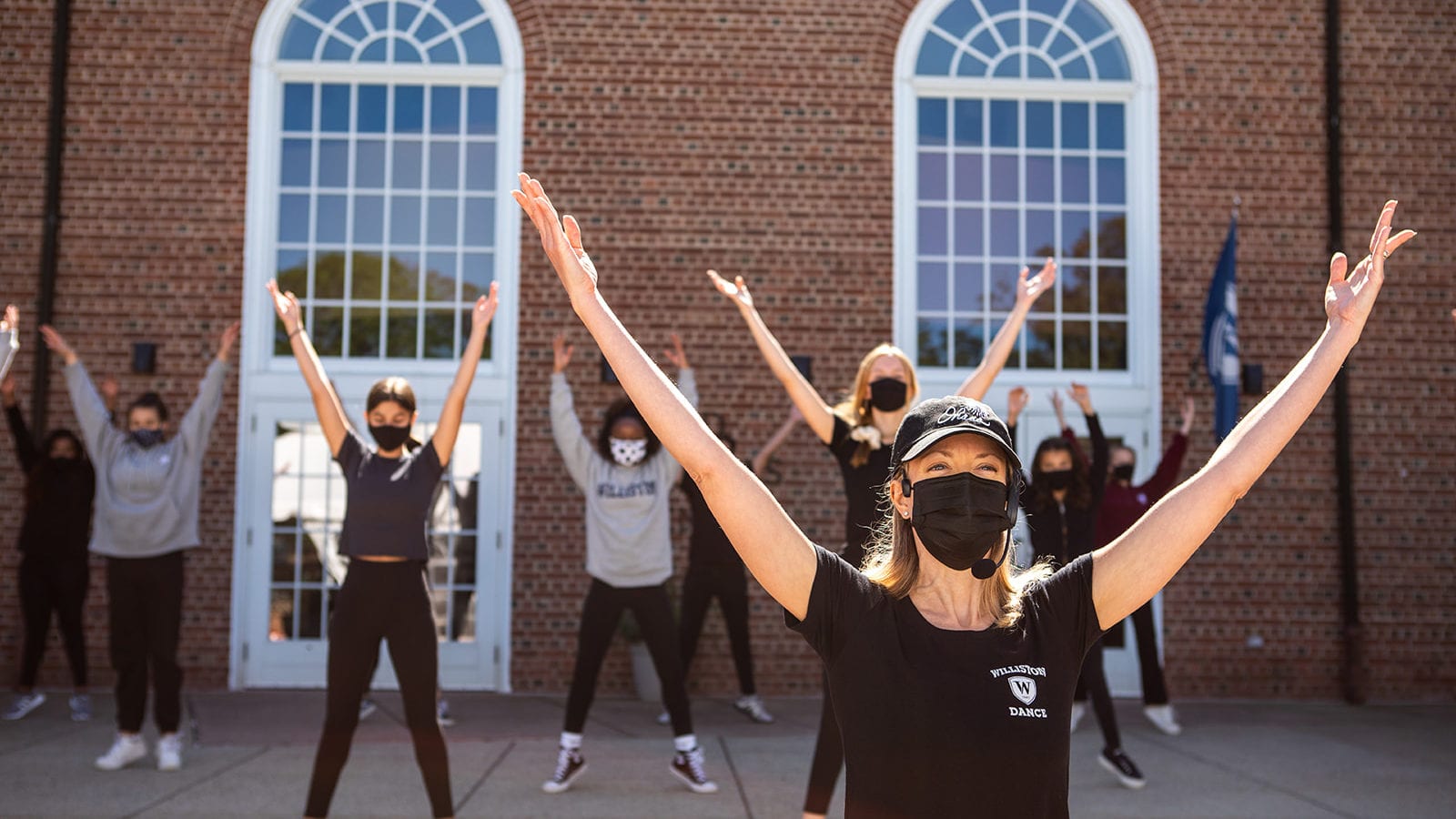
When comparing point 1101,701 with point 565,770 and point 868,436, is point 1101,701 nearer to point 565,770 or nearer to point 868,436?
point 868,436

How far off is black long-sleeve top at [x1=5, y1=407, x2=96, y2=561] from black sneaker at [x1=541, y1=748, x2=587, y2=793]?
3.94m

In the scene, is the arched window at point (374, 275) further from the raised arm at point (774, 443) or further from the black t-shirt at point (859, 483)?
the black t-shirt at point (859, 483)

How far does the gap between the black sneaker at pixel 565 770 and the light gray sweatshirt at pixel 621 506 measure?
87cm

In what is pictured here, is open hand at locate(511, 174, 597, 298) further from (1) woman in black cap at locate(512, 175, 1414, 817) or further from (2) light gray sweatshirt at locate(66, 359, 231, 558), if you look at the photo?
(2) light gray sweatshirt at locate(66, 359, 231, 558)

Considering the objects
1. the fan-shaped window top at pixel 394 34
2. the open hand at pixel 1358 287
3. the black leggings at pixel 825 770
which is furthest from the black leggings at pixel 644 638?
the fan-shaped window top at pixel 394 34

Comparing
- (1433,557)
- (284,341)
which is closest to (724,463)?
(284,341)

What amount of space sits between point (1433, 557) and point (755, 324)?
7.77 metres

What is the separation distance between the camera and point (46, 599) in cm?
795

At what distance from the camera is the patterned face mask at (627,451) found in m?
6.57

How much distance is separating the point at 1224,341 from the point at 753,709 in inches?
174

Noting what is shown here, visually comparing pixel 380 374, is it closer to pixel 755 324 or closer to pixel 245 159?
pixel 245 159

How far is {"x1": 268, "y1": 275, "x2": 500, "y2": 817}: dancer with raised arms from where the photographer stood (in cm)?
462

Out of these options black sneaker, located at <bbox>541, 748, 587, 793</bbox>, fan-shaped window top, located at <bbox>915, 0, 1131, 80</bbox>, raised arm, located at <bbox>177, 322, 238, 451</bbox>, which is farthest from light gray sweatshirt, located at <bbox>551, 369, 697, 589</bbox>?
fan-shaped window top, located at <bbox>915, 0, 1131, 80</bbox>

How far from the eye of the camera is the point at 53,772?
21.0 ft
